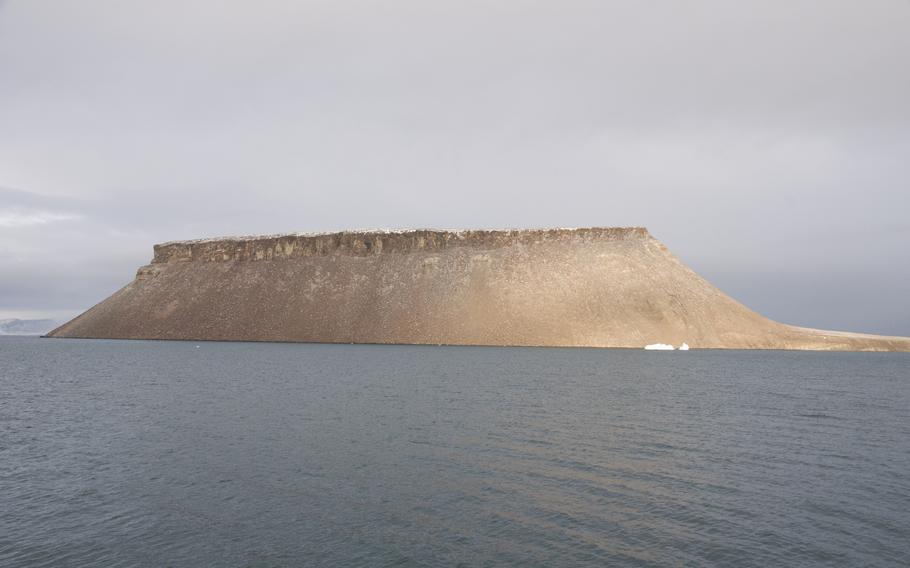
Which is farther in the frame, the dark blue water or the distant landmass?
the distant landmass

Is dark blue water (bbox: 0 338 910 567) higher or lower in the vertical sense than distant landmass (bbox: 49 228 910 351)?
lower

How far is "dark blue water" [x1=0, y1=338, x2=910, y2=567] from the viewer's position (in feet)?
47.2

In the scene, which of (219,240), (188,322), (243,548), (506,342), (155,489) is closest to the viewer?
(243,548)

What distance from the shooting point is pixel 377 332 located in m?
117

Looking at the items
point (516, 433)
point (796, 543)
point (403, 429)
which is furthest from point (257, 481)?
point (796, 543)

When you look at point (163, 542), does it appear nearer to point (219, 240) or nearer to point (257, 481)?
point (257, 481)

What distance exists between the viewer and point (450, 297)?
399 feet

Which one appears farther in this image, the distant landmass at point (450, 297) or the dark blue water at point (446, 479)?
the distant landmass at point (450, 297)

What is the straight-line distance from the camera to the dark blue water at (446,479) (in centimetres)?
1439

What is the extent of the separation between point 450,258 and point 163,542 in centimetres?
11712

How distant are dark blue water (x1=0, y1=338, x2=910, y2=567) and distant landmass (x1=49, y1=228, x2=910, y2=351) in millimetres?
73093

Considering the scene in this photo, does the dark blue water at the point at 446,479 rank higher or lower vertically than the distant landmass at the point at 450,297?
lower

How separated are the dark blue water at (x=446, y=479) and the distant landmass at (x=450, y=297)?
73.1 m

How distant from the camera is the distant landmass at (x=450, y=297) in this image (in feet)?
374
